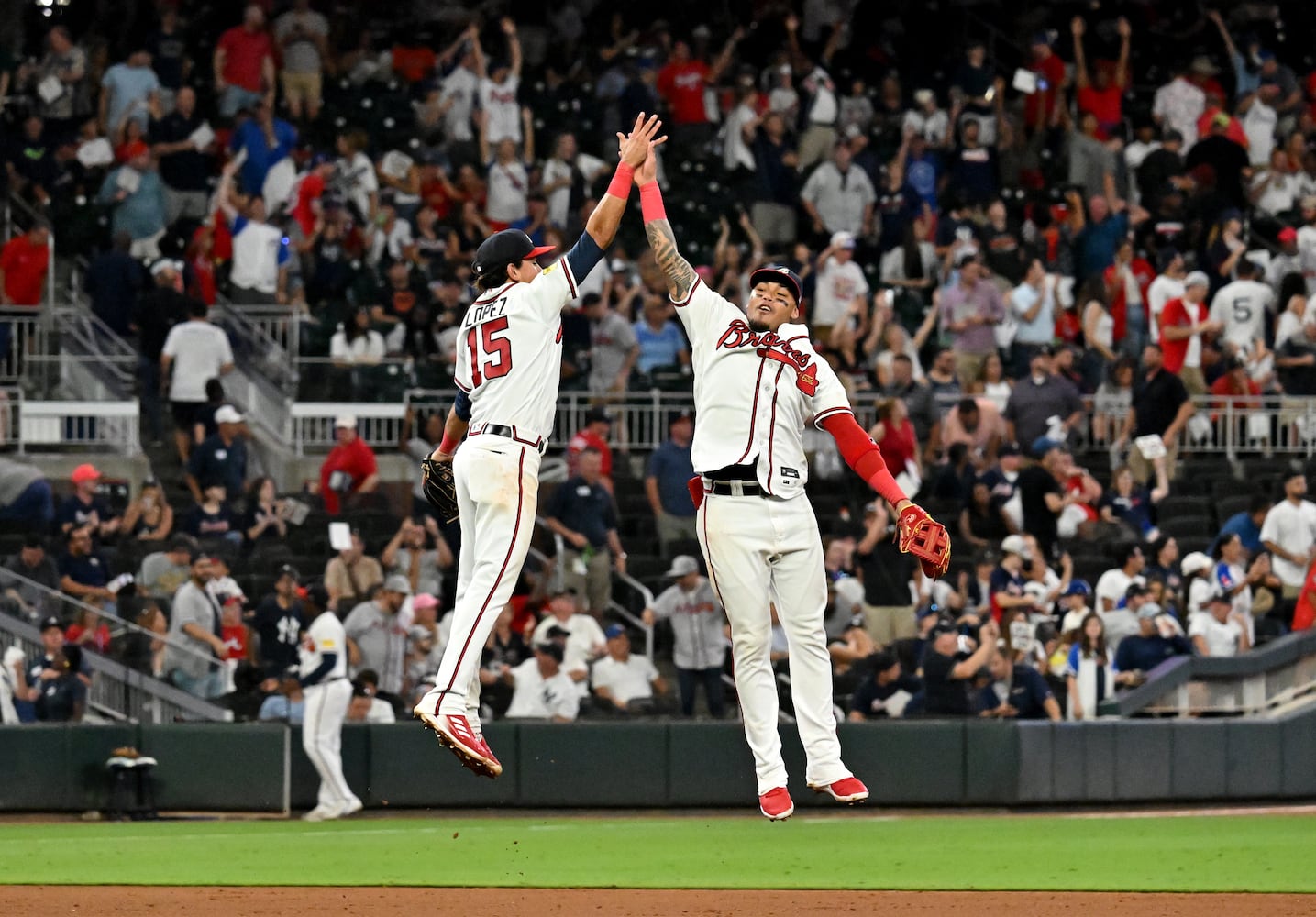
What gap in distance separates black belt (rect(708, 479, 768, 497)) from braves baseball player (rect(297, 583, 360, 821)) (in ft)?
22.7

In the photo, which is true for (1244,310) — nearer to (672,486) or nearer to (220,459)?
(672,486)

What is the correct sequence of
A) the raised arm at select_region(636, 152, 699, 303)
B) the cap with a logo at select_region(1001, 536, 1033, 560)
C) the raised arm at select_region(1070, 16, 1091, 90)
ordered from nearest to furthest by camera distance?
the raised arm at select_region(636, 152, 699, 303)
the cap with a logo at select_region(1001, 536, 1033, 560)
the raised arm at select_region(1070, 16, 1091, 90)

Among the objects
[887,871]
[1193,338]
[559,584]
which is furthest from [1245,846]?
[1193,338]

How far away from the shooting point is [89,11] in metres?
23.2

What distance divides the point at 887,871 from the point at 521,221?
32.6 ft

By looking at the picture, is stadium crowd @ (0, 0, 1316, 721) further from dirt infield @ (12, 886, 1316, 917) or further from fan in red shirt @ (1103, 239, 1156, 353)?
dirt infield @ (12, 886, 1316, 917)

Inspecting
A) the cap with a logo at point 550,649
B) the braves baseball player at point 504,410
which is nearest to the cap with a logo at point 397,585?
the cap with a logo at point 550,649

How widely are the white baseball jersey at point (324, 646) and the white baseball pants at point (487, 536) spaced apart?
21.9 feet

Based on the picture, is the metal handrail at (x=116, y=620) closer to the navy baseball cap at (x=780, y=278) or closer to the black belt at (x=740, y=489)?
the black belt at (x=740, y=489)

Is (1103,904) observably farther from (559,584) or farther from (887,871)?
(559,584)

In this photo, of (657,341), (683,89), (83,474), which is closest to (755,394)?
(83,474)

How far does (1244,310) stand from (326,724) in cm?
976

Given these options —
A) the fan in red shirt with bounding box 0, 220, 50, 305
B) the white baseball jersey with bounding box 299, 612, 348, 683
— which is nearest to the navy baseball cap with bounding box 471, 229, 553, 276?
the white baseball jersey with bounding box 299, 612, 348, 683

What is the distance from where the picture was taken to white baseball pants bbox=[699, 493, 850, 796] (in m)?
9.11
